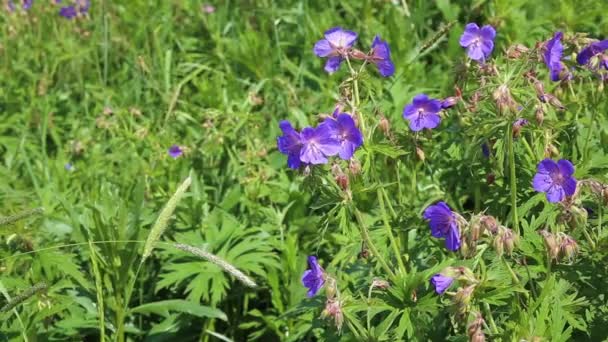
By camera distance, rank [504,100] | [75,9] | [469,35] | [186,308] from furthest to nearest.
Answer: [75,9]
[186,308]
[469,35]
[504,100]

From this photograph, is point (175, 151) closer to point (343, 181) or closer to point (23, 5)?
point (343, 181)

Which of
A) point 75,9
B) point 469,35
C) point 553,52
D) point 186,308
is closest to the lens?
point 553,52

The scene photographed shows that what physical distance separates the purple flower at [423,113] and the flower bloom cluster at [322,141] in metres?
0.30

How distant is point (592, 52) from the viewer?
2.41 m

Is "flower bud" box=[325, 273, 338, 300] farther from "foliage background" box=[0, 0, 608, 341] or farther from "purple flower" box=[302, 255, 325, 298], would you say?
"foliage background" box=[0, 0, 608, 341]

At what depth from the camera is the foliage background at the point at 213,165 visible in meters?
2.63

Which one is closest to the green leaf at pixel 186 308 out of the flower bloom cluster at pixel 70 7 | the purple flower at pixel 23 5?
the flower bloom cluster at pixel 70 7

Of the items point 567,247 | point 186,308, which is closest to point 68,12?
point 186,308

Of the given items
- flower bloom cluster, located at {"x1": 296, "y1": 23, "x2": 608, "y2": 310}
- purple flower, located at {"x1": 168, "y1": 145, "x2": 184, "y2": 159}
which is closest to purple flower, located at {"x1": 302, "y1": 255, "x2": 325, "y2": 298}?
flower bloom cluster, located at {"x1": 296, "y1": 23, "x2": 608, "y2": 310}

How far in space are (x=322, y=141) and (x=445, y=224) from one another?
13.9 inches

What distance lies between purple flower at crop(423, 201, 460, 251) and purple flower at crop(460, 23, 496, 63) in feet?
1.72

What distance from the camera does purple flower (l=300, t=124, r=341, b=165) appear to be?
2.01 meters

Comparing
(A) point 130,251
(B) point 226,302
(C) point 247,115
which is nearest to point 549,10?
(C) point 247,115

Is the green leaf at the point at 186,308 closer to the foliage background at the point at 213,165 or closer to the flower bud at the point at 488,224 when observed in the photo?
the foliage background at the point at 213,165
